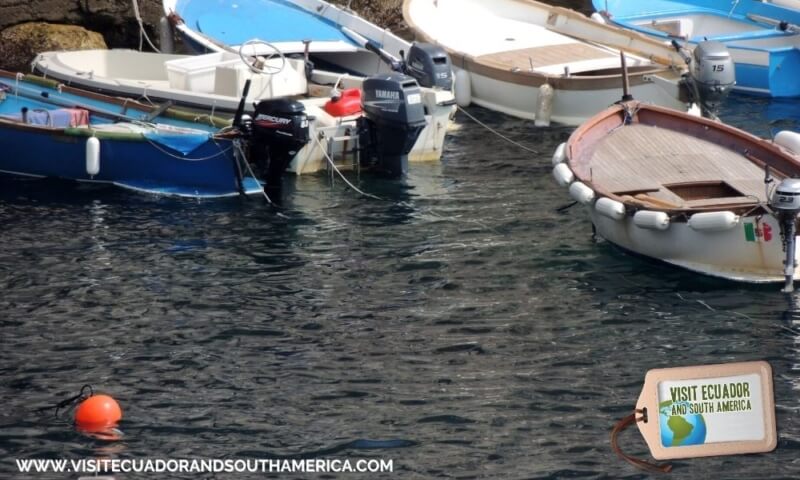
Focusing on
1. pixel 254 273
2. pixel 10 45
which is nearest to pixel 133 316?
pixel 254 273

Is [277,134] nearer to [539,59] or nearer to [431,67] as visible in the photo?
[431,67]

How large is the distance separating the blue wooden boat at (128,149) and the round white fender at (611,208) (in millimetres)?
4176

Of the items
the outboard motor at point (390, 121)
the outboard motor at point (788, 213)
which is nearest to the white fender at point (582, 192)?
the outboard motor at point (788, 213)

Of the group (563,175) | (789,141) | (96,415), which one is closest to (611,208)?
(563,175)

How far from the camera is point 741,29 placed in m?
21.7

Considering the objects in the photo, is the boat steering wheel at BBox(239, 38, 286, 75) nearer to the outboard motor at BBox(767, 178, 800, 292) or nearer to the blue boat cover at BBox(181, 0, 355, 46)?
the blue boat cover at BBox(181, 0, 355, 46)

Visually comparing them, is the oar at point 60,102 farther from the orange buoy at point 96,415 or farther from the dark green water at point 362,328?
the orange buoy at point 96,415

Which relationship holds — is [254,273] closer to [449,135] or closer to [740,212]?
[740,212]

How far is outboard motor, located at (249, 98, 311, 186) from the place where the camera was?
49.0 ft

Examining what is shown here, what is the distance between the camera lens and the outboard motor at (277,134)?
49.0 ft

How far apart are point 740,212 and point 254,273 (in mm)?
4414

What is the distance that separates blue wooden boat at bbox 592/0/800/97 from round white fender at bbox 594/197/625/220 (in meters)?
8.01

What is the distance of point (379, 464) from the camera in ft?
29.4

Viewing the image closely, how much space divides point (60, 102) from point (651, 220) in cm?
820
